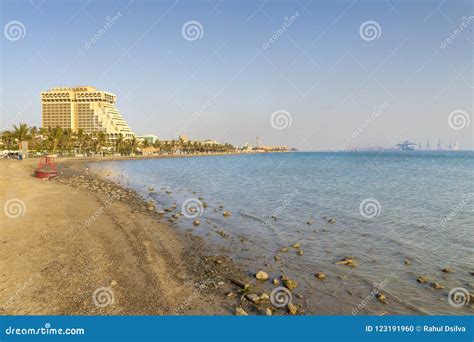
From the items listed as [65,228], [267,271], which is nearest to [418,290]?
[267,271]

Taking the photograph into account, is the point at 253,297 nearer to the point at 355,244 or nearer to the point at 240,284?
the point at 240,284

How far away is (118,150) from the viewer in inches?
6698

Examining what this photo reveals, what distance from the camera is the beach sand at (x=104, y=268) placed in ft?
30.7

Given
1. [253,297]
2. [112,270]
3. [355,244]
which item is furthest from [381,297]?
[112,270]

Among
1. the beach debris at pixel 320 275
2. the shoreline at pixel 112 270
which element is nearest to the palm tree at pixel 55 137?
the shoreline at pixel 112 270

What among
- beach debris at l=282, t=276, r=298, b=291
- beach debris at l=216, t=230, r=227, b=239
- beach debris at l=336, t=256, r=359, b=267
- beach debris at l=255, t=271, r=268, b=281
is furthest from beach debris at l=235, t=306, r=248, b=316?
beach debris at l=216, t=230, r=227, b=239

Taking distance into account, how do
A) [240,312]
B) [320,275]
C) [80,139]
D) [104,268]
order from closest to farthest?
[240,312] < [104,268] < [320,275] < [80,139]

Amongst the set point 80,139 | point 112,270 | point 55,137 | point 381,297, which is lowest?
point 381,297

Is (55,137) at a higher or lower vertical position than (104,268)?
higher

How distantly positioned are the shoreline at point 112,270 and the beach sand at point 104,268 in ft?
0.08

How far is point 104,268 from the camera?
1200 cm

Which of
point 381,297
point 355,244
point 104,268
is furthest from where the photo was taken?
point 355,244

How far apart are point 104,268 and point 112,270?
41cm

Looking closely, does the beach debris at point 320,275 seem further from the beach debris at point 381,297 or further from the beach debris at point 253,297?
the beach debris at point 253,297
